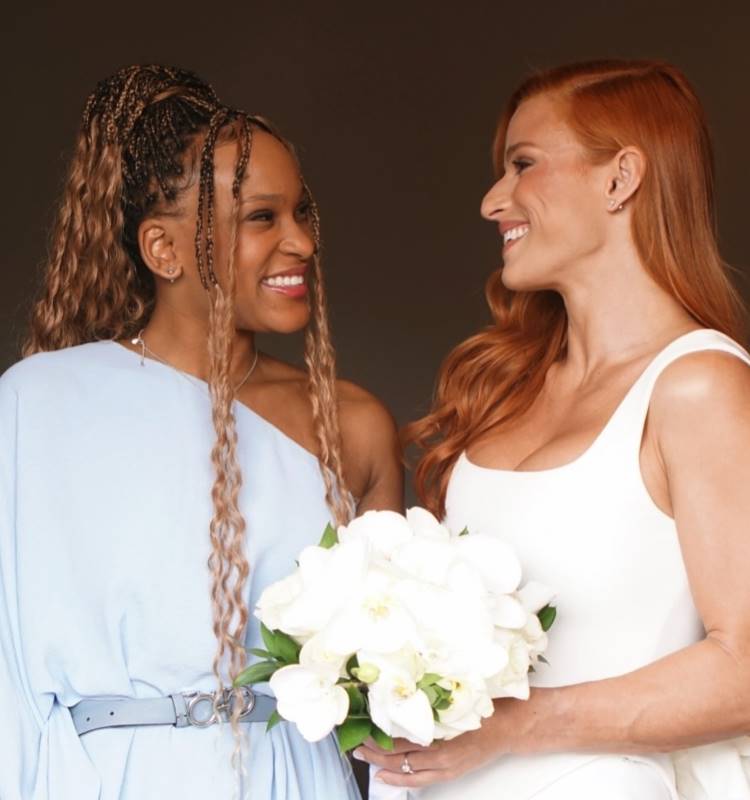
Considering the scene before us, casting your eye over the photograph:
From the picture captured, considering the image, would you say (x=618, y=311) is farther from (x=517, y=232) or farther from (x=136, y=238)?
(x=136, y=238)

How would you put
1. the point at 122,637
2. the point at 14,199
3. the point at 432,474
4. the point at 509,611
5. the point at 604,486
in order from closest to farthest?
1. the point at 509,611
2. the point at 604,486
3. the point at 122,637
4. the point at 432,474
5. the point at 14,199

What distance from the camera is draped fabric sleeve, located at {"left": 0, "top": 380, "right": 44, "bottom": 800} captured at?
238 centimetres

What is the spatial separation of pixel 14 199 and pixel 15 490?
11.7 ft

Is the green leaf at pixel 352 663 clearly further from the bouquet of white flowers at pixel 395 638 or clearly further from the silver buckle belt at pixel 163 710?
the silver buckle belt at pixel 163 710

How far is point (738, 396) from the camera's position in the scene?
A: 2135mm

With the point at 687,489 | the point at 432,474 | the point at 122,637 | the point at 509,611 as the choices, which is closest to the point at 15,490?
the point at 122,637

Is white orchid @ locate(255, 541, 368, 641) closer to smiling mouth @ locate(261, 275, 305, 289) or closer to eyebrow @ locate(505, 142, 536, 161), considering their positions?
smiling mouth @ locate(261, 275, 305, 289)

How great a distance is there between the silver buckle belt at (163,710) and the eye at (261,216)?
2.83 feet

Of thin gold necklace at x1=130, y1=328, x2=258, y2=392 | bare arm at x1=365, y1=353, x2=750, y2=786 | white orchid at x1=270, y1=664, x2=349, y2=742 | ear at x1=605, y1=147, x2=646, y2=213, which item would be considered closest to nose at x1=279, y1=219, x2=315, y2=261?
thin gold necklace at x1=130, y1=328, x2=258, y2=392

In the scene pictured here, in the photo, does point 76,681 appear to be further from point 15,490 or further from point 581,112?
point 581,112

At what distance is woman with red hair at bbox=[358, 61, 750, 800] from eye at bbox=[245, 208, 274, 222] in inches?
16.0

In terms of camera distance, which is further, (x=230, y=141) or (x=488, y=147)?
(x=488, y=147)

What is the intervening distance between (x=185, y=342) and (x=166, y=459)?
10.8 inches

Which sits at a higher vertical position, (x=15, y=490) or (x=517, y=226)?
(x=517, y=226)
